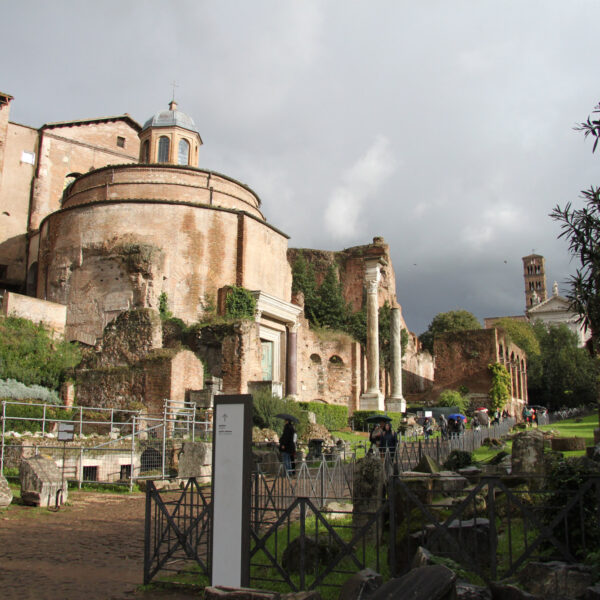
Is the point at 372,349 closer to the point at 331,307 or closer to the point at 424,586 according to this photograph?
the point at 331,307

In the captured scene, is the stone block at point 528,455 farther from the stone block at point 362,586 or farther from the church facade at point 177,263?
the church facade at point 177,263

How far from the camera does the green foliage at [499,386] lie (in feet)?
138

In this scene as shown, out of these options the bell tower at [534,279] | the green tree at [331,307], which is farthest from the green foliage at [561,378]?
the bell tower at [534,279]

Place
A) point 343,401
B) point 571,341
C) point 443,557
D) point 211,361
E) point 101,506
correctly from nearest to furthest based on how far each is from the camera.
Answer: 1. point 443,557
2. point 101,506
3. point 211,361
4. point 343,401
5. point 571,341

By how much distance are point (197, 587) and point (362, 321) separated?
126ft

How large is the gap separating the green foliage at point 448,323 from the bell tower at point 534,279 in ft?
179

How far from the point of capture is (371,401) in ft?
118

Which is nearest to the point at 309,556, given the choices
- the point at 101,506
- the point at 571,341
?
the point at 101,506

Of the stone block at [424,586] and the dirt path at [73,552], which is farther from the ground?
the stone block at [424,586]

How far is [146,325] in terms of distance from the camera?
1000 inches

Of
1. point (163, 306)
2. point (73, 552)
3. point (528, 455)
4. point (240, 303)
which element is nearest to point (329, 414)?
point (240, 303)

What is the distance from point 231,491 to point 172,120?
33857 millimetres

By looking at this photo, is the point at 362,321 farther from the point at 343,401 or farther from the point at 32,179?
the point at 32,179

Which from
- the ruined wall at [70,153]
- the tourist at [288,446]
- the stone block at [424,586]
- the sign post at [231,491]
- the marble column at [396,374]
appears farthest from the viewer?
the ruined wall at [70,153]
